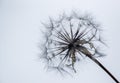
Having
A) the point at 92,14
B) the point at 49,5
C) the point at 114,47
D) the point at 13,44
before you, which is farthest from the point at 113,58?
the point at 13,44

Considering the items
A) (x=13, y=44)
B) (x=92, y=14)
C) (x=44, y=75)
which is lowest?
(x=44, y=75)

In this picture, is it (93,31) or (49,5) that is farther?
(49,5)

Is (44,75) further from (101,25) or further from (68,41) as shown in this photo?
(101,25)

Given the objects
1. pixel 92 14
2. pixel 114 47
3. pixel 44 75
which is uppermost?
pixel 92 14

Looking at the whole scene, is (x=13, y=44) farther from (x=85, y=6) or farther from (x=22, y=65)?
(x=85, y=6)

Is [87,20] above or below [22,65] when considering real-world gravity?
above

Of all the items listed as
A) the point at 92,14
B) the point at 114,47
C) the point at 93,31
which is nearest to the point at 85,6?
the point at 92,14
